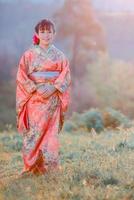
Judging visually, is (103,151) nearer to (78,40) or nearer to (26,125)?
(26,125)

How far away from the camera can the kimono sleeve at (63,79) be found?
26.8 feet

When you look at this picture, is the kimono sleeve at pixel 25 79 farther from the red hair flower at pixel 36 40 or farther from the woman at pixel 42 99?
the red hair flower at pixel 36 40

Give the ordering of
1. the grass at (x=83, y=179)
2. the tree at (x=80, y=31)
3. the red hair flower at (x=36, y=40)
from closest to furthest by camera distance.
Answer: the grass at (x=83, y=179) → the red hair flower at (x=36, y=40) → the tree at (x=80, y=31)

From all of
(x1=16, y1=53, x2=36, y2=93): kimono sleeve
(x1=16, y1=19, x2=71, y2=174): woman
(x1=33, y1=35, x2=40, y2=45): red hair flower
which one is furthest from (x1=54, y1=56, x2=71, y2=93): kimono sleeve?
(x1=33, y1=35, x2=40, y2=45): red hair flower

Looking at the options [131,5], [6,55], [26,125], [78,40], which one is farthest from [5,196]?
[131,5]

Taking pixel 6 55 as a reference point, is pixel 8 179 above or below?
above

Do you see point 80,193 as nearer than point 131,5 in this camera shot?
Yes

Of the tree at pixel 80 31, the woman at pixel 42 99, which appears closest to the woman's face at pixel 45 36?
the woman at pixel 42 99

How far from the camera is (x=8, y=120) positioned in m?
36.7

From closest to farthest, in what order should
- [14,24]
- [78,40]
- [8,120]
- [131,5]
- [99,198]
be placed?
1. [99,198]
2. [8,120]
3. [78,40]
4. [131,5]
5. [14,24]

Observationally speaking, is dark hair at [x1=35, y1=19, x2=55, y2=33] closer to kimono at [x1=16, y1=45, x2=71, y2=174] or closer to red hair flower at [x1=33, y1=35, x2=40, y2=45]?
red hair flower at [x1=33, y1=35, x2=40, y2=45]

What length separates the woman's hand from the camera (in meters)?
8.09

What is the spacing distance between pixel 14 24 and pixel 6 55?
63.5ft

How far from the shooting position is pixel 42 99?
8.16 m
